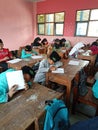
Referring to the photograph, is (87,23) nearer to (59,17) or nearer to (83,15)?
(83,15)

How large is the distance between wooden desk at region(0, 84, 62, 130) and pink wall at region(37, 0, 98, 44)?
443cm

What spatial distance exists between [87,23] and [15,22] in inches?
131

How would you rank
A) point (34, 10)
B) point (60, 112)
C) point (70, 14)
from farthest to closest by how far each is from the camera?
point (34, 10), point (70, 14), point (60, 112)

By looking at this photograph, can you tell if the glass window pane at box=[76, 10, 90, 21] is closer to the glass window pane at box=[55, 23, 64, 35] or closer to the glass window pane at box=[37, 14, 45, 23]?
the glass window pane at box=[55, 23, 64, 35]

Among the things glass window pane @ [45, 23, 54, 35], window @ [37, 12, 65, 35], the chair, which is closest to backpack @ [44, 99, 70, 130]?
the chair

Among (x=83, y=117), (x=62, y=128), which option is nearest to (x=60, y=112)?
(x=62, y=128)

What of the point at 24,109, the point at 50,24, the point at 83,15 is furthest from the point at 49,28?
→ the point at 24,109

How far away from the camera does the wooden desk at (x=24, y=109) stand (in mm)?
959

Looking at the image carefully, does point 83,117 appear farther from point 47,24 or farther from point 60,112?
point 47,24

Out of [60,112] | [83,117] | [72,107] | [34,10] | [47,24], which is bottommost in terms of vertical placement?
[83,117]

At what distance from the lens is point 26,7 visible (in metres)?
5.93

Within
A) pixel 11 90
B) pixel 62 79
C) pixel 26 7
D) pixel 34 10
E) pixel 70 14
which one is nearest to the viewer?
pixel 11 90

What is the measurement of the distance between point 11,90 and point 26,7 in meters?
5.67

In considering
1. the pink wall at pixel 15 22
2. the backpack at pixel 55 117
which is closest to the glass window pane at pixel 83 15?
the pink wall at pixel 15 22
